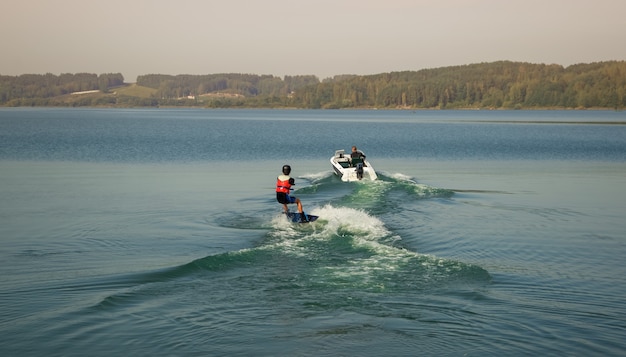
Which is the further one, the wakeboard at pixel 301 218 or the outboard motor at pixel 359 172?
the outboard motor at pixel 359 172

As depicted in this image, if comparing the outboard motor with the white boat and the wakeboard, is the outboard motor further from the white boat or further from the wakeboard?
the wakeboard

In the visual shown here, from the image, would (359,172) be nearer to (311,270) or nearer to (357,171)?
(357,171)

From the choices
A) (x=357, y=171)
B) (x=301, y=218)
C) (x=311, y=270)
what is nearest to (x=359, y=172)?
(x=357, y=171)

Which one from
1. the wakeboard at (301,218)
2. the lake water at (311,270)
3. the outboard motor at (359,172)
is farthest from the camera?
the outboard motor at (359,172)

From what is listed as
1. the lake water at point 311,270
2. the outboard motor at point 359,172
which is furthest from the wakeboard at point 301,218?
the outboard motor at point 359,172

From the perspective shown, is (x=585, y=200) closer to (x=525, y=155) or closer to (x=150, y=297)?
(x=150, y=297)

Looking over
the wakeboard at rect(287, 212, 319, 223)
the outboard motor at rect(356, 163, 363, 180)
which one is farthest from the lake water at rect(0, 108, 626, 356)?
the outboard motor at rect(356, 163, 363, 180)

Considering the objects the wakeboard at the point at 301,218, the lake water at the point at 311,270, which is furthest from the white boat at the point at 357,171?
the wakeboard at the point at 301,218

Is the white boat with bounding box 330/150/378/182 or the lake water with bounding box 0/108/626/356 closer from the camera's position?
the lake water with bounding box 0/108/626/356

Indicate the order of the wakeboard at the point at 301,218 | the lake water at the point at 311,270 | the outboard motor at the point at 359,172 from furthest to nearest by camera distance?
the outboard motor at the point at 359,172 → the wakeboard at the point at 301,218 → the lake water at the point at 311,270

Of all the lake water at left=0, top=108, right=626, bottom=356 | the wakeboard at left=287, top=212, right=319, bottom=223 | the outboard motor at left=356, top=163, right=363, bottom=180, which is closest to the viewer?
the lake water at left=0, top=108, right=626, bottom=356

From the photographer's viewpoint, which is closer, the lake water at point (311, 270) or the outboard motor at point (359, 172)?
the lake water at point (311, 270)

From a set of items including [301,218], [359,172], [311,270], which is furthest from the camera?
[359,172]

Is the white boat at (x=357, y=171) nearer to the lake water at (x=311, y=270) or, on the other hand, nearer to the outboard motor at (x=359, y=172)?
the outboard motor at (x=359, y=172)
